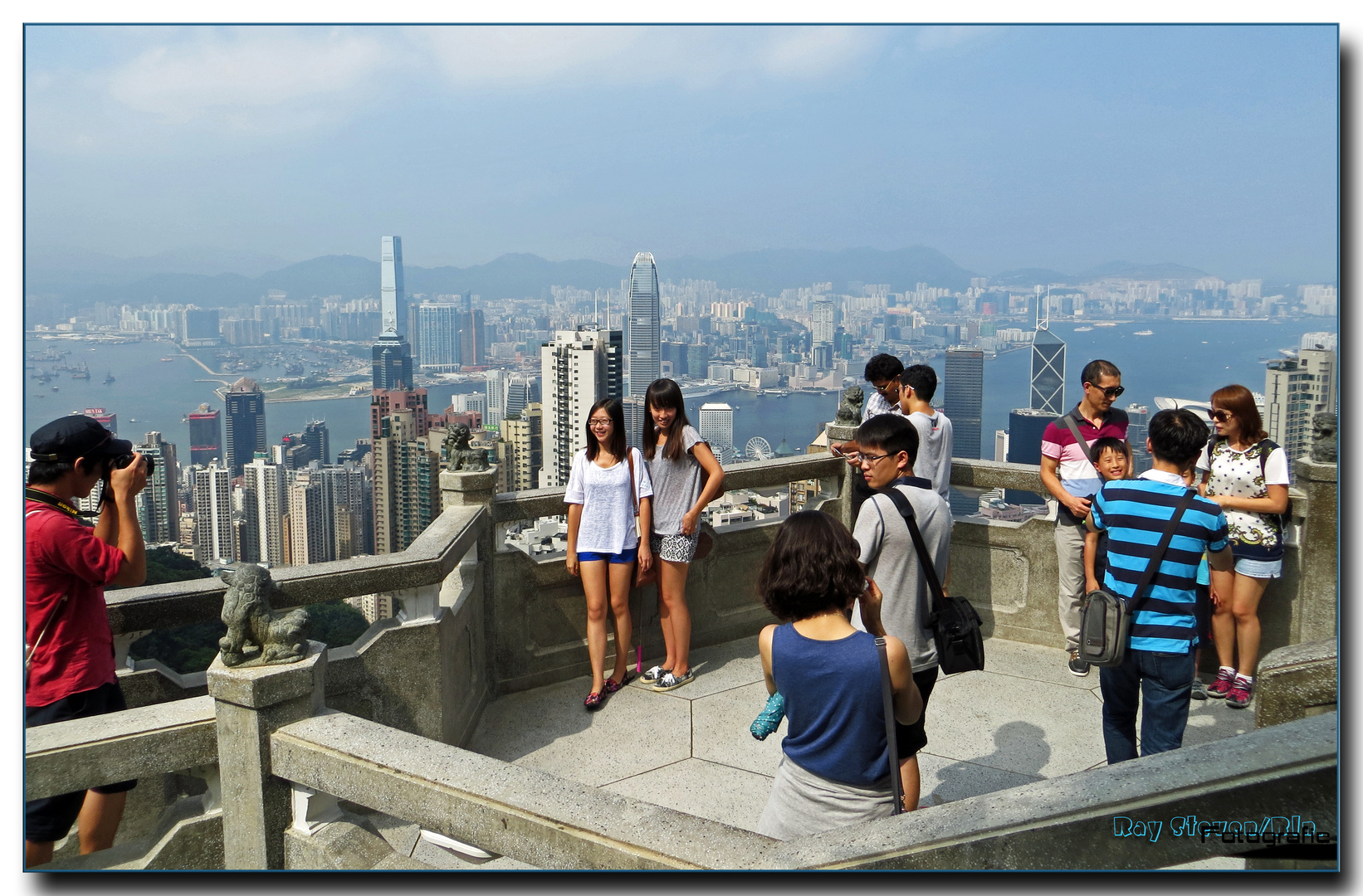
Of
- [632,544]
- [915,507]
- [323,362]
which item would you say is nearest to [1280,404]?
[915,507]

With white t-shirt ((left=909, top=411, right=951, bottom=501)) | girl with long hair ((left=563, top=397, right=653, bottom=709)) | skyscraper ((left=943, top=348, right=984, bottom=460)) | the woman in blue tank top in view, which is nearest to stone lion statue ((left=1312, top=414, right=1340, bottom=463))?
skyscraper ((left=943, top=348, right=984, bottom=460))

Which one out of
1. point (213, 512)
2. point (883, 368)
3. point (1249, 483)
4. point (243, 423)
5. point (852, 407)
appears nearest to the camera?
point (1249, 483)

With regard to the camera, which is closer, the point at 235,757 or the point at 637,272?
the point at 235,757

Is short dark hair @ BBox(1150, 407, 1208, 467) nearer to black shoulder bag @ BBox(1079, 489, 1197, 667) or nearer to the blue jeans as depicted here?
black shoulder bag @ BBox(1079, 489, 1197, 667)

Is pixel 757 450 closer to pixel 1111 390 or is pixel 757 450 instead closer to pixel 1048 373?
pixel 1111 390

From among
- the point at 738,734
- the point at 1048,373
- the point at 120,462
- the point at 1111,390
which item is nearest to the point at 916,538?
the point at 738,734

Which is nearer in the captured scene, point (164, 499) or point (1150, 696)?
point (1150, 696)

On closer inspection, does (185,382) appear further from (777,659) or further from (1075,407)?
(777,659)
